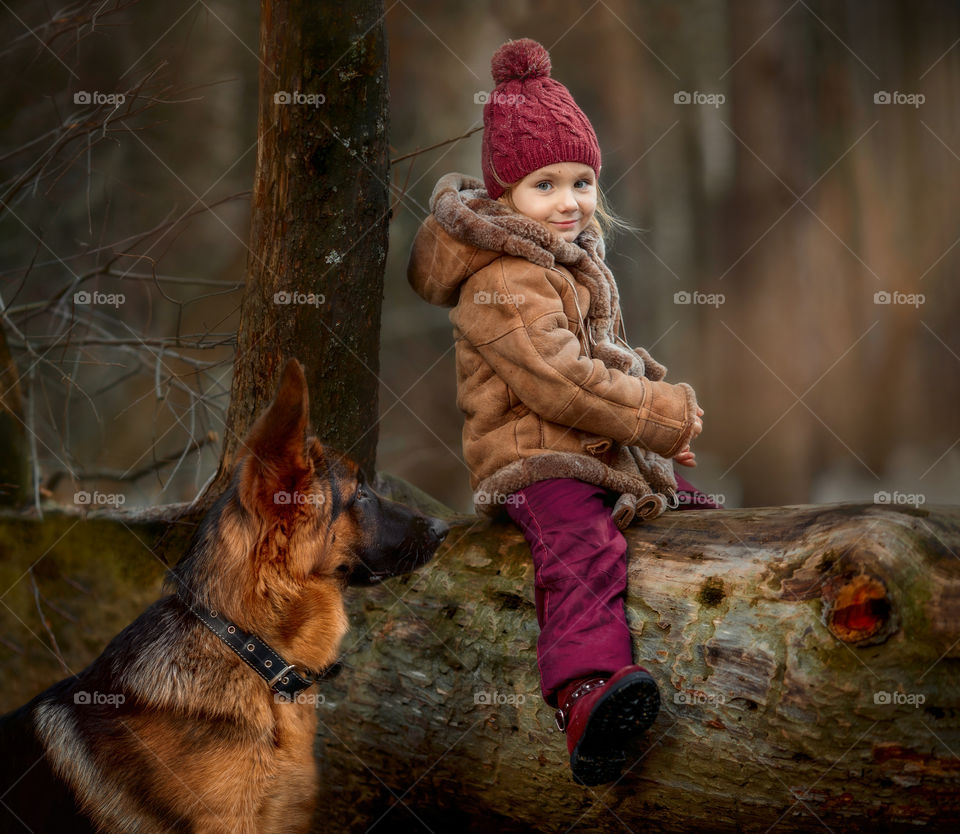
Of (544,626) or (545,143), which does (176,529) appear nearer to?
(544,626)

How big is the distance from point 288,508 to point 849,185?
6549 mm

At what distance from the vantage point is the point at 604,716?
222 centimetres

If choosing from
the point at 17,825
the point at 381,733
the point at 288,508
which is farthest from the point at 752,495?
the point at 17,825

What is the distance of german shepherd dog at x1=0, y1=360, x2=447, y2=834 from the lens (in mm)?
2332

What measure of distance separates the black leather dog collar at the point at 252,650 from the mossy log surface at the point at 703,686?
2.02 ft

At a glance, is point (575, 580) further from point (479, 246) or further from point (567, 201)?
point (567, 201)

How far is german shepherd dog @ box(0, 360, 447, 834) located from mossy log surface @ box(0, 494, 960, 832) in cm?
44

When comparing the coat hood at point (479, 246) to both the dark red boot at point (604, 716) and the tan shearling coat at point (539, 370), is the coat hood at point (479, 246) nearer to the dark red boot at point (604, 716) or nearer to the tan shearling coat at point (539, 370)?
the tan shearling coat at point (539, 370)

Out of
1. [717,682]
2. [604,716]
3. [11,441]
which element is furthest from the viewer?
[11,441]

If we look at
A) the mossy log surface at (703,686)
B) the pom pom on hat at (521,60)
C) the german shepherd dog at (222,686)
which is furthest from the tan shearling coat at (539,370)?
the german shepherd dog at (222,686)

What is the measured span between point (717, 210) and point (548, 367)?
610 cm

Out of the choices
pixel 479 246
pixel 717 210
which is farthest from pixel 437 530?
pixel 717 210

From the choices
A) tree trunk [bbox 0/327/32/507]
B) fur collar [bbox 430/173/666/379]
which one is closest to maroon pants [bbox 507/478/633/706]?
fur collar [bbox 430/173/666/379]

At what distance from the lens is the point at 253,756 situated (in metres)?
2.46
